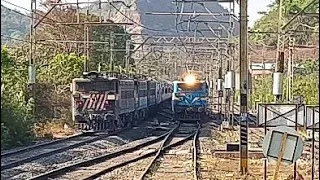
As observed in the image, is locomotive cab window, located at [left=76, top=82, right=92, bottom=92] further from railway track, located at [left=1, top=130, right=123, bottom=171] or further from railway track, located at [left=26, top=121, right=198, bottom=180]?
railway track, located at [left=26, top=121, right=198, bottom=180]

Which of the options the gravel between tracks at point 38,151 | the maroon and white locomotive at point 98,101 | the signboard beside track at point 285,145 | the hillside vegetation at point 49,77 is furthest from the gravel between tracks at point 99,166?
the signboard beside track at point 285,145

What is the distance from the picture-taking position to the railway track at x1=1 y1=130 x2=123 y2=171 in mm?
18041

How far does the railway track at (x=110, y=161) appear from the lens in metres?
15.4

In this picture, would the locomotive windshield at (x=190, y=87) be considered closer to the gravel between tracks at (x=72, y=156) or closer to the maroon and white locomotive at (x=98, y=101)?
the maroon and white locomotive at (x=98, y=101)

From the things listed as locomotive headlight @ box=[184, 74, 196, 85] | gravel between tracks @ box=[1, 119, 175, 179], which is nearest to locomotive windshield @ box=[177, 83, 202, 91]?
locomotive headlight @ box=[184, 74, 196, 85]

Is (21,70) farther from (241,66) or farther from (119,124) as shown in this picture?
(241,66)

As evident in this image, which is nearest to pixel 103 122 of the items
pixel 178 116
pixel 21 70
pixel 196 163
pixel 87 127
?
pixel 87 127

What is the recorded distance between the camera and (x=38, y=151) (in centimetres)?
2138

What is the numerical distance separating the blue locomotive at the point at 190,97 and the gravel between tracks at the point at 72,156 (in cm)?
824

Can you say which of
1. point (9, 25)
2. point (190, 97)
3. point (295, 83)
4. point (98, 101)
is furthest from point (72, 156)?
point (295, 83)

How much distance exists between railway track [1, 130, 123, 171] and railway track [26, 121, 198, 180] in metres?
1.62

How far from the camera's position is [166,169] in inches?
671

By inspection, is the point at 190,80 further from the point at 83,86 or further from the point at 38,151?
the point at 38,151

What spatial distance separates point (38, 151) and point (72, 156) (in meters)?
1.76
